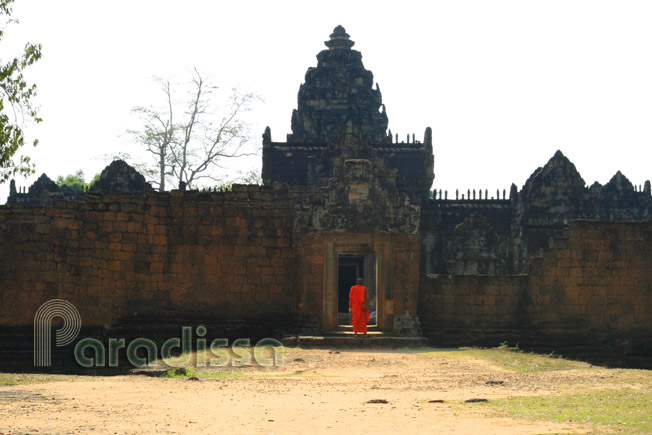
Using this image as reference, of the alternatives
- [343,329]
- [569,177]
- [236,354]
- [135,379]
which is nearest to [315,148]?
[569,177]

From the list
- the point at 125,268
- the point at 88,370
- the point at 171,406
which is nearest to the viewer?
the point at 171,406

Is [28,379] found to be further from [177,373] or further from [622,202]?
[622,202]

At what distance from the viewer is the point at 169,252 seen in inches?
738

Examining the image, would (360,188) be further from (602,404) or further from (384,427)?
(384,427)

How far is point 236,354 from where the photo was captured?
1579 centimetres

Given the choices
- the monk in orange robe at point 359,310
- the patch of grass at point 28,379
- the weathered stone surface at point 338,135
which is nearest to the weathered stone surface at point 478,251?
the weathered stone surface at point 338,135

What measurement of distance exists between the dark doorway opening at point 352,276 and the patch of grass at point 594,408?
12.0m

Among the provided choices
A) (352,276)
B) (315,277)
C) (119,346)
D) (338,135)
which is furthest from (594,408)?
(338,135)

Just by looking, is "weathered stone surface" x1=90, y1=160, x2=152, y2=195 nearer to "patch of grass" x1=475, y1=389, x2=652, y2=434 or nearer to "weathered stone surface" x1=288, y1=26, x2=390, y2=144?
"weathered stone surface" x1=288, y1=26, x2=390, y2=144

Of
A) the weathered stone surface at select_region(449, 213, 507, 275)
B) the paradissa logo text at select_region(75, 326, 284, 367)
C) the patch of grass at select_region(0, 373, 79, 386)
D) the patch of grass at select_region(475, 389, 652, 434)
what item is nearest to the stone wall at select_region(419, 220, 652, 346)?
the paradissa logo text at select_region(75, 326, 284, 367)

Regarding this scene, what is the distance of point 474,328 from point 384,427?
1039 cm

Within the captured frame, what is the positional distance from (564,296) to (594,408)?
924cm

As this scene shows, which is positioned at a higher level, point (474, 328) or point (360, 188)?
point (360, 188)

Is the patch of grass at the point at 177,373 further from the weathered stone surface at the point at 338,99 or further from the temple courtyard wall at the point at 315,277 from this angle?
the weathered stone surface at the point at 338,99
